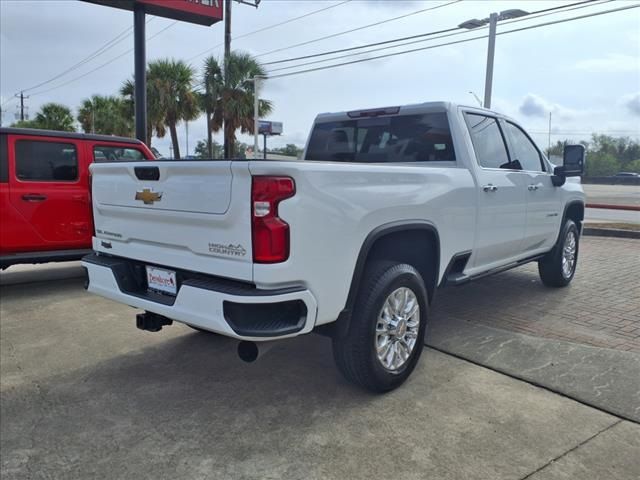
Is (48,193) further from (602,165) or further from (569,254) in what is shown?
(602,165)

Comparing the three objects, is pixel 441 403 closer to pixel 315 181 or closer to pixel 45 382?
pixel 315 181

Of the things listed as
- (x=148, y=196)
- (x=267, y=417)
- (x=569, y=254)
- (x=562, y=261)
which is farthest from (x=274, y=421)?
(x=569, y=254)

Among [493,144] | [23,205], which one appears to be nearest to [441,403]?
[493,144]

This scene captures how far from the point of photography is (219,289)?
2803mm

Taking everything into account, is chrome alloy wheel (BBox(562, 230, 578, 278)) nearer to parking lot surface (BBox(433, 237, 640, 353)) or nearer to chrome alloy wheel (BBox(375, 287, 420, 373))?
parking lot surface (BBox(433, 237, 640, 353))

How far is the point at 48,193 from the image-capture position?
20.9 ft

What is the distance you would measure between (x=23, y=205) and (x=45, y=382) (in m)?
3.20

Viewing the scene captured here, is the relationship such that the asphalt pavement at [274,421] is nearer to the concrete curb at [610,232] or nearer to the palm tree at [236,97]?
the concrete curb at [610,232]

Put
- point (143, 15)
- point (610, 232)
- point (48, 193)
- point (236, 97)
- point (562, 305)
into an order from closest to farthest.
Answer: point (562, 305) → point (48, 193) → point (610, 232) → point (143, 15) → point (236, 97)

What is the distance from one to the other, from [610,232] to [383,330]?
9.41 m

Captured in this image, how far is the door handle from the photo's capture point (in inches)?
245

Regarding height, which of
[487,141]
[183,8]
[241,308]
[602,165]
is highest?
[183,8]

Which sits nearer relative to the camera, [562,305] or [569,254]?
[562,305]

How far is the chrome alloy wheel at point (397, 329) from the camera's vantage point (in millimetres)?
3391
